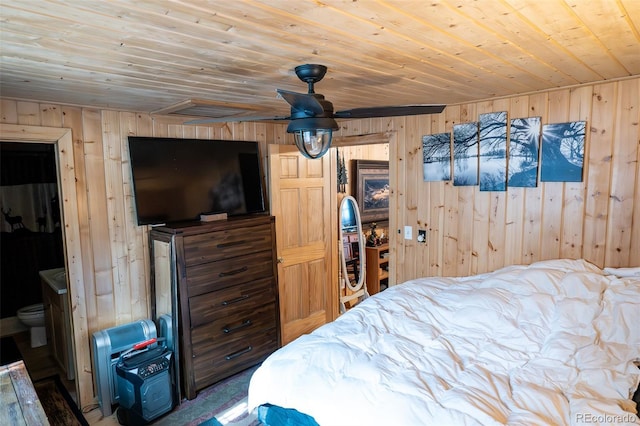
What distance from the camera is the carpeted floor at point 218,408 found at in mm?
2664

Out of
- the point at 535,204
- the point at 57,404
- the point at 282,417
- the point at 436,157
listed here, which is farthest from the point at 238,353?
the point at 535,204

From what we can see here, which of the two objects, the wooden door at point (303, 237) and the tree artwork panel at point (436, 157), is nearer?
the tree artwork panel at point (436, 157)

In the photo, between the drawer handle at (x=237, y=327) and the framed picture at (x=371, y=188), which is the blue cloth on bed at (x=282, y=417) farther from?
the framed picture at (x=371, y=188)

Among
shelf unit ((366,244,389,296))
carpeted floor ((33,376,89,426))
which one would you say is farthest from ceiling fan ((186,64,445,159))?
shelf unit ((366,244,389,296))

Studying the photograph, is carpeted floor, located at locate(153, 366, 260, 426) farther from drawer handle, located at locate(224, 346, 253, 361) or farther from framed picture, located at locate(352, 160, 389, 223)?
framed picture, located at locate(352, 160, 389, 223)

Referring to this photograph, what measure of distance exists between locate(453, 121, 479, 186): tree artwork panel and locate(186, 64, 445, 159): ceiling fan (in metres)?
1.21

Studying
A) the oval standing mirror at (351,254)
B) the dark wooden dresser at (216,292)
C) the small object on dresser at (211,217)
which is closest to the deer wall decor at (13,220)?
the dark wooden dresser at (216,292)

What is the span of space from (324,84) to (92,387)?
282 cm

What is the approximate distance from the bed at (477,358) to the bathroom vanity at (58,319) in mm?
1947

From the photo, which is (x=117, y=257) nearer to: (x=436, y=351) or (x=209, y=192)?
(x=209, y=192)

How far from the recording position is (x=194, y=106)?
2729 mm

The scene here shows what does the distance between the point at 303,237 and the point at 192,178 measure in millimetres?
1246

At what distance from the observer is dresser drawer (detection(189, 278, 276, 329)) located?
296 centimetres

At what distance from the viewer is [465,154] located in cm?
302
